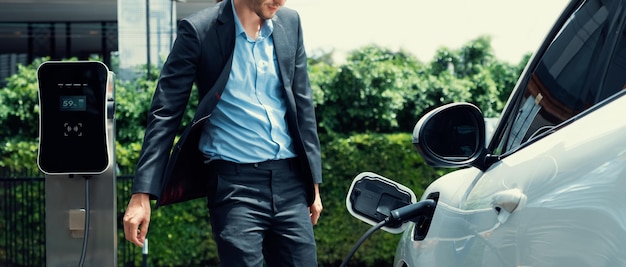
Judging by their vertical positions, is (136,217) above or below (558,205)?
below

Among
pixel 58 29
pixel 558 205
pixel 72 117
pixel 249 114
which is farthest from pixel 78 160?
pixel 58 29

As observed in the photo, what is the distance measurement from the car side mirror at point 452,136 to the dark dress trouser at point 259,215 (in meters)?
1.00

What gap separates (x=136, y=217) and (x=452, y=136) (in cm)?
121

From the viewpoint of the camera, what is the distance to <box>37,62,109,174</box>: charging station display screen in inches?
201

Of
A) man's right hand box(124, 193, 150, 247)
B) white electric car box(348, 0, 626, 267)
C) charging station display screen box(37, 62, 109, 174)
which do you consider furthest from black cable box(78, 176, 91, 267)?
white electric car box(348, 0, 626, 267)

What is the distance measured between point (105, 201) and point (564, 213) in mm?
3850

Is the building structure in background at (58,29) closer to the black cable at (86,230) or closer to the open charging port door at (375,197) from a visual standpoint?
the black cable at (86,230)

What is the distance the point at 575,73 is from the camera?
7.25ft

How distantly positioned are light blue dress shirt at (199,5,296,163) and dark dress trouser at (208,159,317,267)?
0.04 m

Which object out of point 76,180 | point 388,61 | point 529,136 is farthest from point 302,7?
point 529,136

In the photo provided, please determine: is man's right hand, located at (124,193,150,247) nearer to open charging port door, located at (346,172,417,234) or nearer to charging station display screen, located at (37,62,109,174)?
open charging port door, located at (346,172,417,234)

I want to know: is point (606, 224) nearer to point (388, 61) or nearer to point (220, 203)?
point (220, 203)

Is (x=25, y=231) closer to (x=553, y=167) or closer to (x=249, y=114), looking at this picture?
(x=249, y=114)

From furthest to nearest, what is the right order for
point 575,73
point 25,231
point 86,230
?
point 25,231 < point 86,230 < point 575,73
